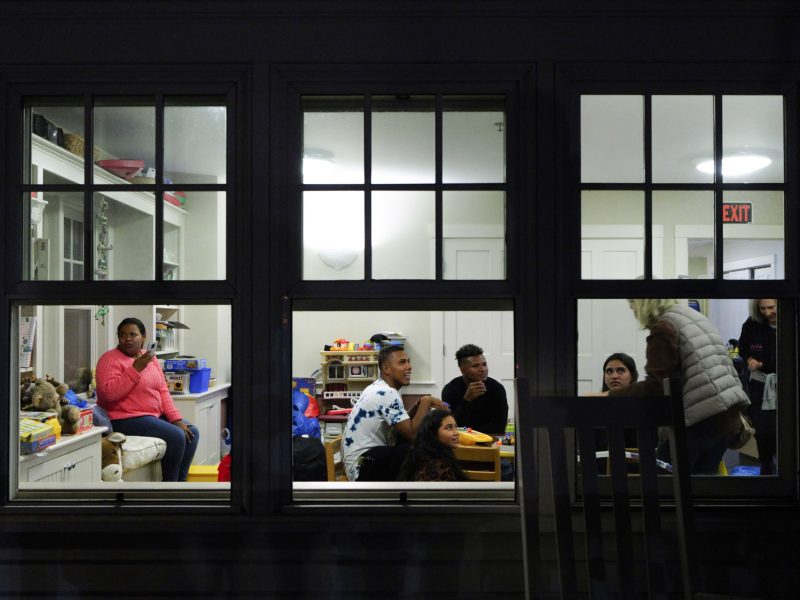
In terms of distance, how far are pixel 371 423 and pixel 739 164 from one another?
2.09 m

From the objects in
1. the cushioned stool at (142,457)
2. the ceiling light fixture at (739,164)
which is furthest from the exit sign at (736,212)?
the cushioned stool at (142,457)

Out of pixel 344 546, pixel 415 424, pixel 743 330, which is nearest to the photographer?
pixel 344 546

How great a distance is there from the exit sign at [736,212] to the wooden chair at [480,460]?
156 cm

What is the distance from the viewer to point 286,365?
217 cm

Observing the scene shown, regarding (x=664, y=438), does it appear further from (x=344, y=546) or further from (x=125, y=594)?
(x=125, y=594)

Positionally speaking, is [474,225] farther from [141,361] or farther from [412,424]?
[141,361]

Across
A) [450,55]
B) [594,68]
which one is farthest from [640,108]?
[450,55]

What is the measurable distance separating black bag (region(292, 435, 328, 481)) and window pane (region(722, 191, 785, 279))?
219 centimetres

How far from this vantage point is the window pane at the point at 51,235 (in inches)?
87.2

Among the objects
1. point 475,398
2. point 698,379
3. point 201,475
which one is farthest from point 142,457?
point 698,379

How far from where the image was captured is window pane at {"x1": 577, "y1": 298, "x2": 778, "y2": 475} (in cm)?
236

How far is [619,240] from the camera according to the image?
2.45m

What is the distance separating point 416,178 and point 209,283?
83 cm

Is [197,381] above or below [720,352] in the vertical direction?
below
